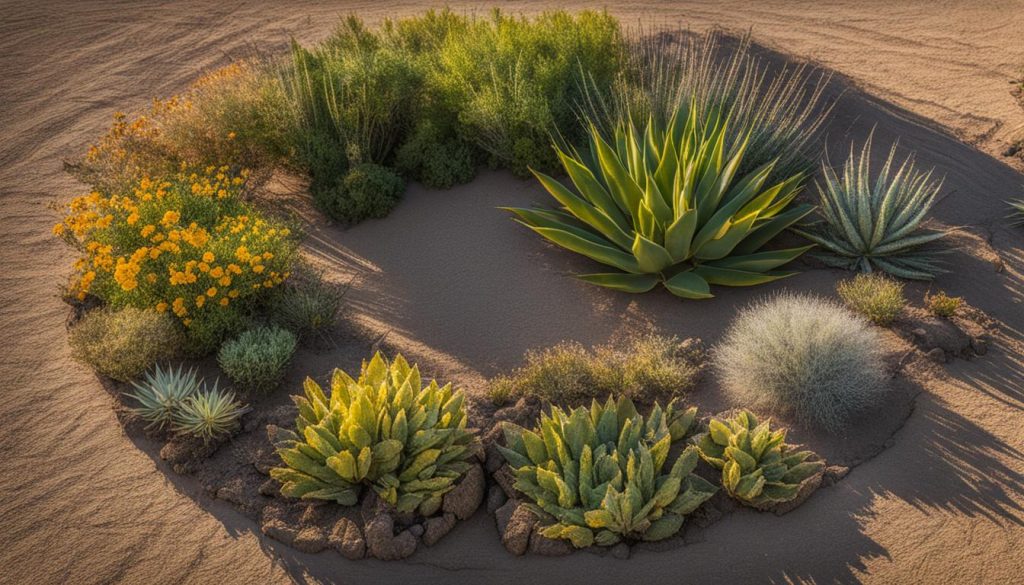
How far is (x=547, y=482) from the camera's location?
4422 mm

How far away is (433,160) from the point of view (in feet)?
Answer: 25.8

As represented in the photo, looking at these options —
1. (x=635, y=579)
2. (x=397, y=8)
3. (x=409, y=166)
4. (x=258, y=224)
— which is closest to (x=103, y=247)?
(x=258, y=224)

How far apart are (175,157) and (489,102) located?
A: 11.0 ft

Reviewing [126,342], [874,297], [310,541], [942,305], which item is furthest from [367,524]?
[942,305]

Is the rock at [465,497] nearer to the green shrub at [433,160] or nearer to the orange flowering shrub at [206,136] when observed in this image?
the green shrub at [433,160]

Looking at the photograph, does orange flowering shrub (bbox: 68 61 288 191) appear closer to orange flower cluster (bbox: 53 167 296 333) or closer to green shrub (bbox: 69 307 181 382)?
orange flower cluster (bbox: 53 167 296 333)

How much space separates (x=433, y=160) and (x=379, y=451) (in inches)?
163

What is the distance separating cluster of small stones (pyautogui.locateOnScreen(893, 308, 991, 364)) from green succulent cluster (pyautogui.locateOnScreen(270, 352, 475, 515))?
350cm

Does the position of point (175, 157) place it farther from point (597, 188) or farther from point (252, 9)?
point (252, 9)

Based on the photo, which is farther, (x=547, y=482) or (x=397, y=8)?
(x=397, y=8)

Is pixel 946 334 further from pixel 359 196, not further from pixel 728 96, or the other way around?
pixel 359 196

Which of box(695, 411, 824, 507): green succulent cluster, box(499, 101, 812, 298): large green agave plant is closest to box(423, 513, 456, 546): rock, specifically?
box(695, 411, 824, 507): green succulent cluster

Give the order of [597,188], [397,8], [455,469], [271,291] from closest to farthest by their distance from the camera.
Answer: [455,469] → [271,291] → [597,188] → [397,8]

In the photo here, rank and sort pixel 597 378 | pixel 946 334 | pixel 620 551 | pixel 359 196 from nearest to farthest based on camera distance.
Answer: pixel 620 551, pixel 597 378, pixel 946 334, pixel 359 196
